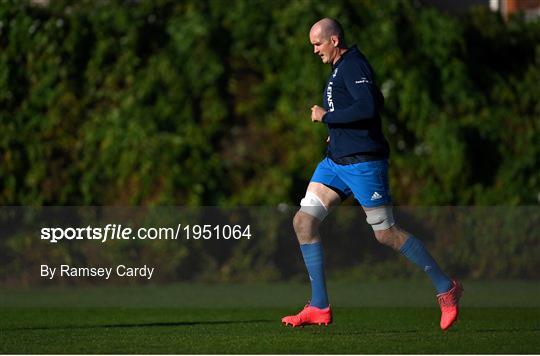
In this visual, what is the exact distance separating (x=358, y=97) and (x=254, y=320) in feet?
7.18

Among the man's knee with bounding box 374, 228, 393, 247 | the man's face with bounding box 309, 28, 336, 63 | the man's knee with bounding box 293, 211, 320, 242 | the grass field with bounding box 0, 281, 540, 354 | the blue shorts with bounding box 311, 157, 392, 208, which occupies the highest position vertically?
the man's face with bounding box 309, 28, 336, 63

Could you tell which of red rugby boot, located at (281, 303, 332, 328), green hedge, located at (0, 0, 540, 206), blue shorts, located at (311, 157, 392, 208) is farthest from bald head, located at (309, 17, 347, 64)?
green hedge, located at (0, 0, 540, 206)

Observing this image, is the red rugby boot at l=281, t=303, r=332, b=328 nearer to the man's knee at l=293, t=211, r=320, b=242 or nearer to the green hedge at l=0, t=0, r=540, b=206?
the man's knee at l=293, t=211, r=320, b=242

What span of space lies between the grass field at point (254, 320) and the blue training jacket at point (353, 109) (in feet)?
3.97

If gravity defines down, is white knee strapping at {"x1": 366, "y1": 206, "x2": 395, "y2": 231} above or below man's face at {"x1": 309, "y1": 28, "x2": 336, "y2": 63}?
below

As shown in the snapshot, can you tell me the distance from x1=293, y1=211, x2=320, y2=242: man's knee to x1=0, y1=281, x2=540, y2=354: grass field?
0.63 m

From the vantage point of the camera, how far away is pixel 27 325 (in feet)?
31.7

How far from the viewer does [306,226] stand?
9.08 metres

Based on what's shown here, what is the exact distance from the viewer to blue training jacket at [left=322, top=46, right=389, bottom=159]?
343 inches

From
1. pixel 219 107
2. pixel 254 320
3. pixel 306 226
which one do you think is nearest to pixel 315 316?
pixel 306 226

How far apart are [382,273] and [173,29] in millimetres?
3334

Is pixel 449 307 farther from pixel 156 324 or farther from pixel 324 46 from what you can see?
pixel 156 324

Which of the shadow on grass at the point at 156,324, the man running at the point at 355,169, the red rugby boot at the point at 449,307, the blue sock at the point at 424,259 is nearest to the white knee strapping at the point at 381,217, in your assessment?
the man running at the point at 355,169

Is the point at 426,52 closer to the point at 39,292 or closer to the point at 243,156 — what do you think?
the point at 243,156
